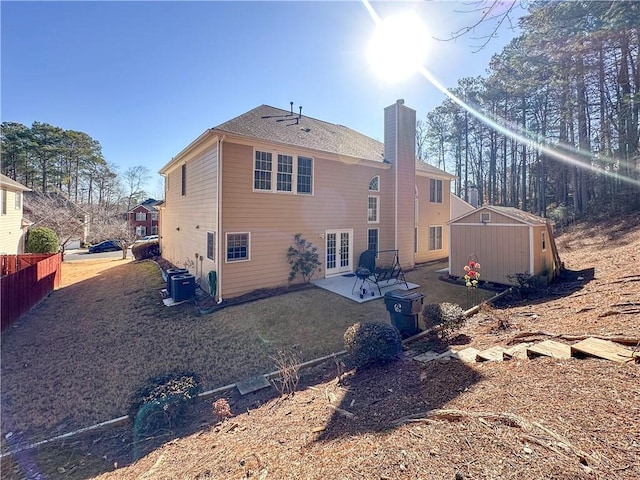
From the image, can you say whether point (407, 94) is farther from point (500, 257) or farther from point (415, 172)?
point (500, 257)

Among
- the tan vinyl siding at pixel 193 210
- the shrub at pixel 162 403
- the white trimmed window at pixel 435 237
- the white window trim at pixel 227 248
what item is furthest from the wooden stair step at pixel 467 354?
Answer: the white trimmed window at pixel 435 237

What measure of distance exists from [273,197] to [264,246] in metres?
1.78

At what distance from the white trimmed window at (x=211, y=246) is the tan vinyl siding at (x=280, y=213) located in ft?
1.77

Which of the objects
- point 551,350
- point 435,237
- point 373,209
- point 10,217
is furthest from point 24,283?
point 435,237

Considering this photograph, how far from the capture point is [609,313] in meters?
5.11

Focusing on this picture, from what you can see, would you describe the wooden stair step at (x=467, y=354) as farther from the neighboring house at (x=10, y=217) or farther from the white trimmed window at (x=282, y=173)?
the neighboring house at (x=10, y=217)

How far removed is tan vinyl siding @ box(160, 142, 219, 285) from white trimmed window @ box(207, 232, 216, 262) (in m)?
0.19

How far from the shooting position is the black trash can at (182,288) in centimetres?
1008

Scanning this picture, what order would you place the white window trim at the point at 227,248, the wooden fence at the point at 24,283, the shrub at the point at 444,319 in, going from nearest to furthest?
the shrub at the point at 444,319, the wooden fence at the point at 24,283, the white window trim at the point at 227,248

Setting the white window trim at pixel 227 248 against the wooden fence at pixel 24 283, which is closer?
the wooden fence at pixel 24 283

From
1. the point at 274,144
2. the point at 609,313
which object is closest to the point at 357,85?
the point at 274,144

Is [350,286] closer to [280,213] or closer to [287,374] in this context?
[280,213]

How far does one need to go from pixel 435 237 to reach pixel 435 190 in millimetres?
2707

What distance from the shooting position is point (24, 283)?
9.91 metres
